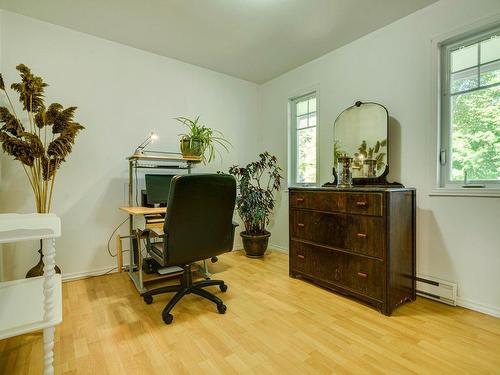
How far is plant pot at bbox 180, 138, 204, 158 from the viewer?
2.92 m

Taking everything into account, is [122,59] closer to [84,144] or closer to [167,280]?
[84,144]

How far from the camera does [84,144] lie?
9.04 ft

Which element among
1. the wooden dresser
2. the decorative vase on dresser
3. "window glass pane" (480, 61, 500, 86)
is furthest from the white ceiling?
the wooden dresser

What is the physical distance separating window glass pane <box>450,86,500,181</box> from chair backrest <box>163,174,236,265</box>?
1.95 metres

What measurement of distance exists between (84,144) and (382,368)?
3.18 m

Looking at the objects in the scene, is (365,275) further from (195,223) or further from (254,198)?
(254,198)

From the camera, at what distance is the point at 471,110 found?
7.04 feet

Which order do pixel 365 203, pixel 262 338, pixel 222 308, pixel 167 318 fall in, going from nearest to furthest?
pixel 262 338, pixel 167 318, pixel 222 308, pixel 365 203

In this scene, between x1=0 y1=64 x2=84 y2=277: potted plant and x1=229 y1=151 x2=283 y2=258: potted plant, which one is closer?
x1=0 y1=64 x2=84 y2=277: potted plant

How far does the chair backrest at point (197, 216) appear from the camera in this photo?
176cm

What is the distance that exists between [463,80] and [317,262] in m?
2.03

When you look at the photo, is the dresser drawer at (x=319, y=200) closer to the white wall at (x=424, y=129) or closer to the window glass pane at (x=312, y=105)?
the white wall at (x=424, y=129)

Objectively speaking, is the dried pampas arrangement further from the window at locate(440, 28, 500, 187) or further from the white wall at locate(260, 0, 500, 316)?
the window at locate(440, 28, 500, 187)

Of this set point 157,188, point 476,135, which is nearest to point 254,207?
point 157,188
